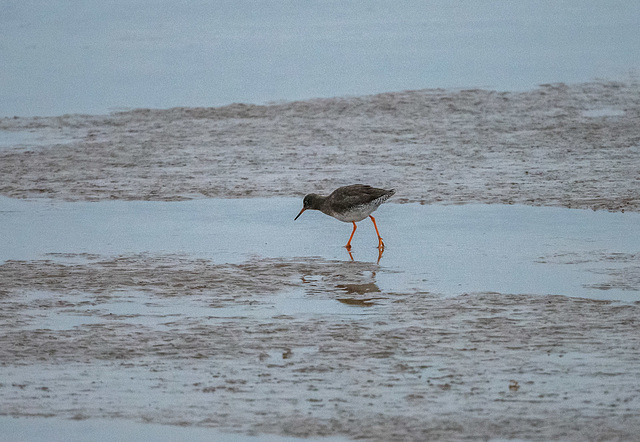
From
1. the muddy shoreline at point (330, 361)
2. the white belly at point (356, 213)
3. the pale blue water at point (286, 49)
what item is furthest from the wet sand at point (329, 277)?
the pale blue water at point (286, 49)

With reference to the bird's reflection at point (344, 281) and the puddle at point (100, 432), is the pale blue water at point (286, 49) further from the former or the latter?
the puddle at point (100, 432)

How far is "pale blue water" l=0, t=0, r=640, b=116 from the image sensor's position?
21312mm

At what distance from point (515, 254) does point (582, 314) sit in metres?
2.20

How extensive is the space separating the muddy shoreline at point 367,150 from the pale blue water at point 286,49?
52.3 inches

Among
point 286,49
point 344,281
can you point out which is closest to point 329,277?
point 344,281

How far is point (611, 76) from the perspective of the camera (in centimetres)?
2123

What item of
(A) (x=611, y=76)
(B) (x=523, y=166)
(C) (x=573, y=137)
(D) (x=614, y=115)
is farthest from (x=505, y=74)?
(B) (x=523, y=166)

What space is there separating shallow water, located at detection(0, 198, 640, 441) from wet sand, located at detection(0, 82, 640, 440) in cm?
3

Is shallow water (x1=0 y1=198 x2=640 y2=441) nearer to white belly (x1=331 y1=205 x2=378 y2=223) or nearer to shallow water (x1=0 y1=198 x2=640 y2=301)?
shallow water (x1=0 y1=198 x2=640 y2=301)

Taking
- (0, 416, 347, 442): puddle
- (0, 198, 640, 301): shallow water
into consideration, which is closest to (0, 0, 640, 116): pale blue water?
(0, 198, 640, 301): shallow water

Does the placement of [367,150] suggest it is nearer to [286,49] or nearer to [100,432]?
[100,432]

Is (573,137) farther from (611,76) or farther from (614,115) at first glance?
(611,76)

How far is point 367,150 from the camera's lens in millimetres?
16172

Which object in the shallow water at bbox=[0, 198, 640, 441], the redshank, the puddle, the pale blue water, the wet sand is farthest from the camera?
the pale blue water
